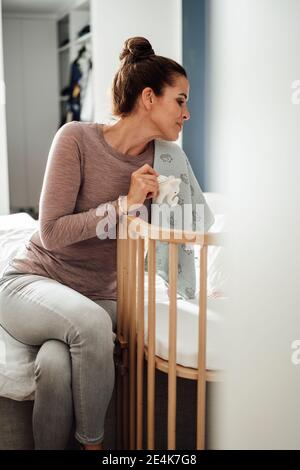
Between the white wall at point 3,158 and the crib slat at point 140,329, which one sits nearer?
the crib slat at point 140,329

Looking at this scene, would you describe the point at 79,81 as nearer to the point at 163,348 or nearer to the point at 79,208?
the point at 79,208

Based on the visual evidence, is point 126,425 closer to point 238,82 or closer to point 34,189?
point 238,82

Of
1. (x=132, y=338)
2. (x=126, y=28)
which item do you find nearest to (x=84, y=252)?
(x=132, y=338)

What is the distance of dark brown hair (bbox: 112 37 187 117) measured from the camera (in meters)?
1.46

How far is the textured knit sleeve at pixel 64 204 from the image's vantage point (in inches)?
53.8

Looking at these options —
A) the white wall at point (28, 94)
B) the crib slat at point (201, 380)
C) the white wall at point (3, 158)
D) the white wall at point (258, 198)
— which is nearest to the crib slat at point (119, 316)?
the crib slat at point (201, 380)

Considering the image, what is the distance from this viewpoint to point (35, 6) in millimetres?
4816

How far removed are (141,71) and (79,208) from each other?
1.26 feet

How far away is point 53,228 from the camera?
1.38 m

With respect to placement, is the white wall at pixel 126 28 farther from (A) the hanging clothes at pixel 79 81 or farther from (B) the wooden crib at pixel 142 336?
(B) the wooden crib at pixel 142 336

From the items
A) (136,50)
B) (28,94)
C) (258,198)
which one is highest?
(28,94)

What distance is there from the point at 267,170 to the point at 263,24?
129 mm

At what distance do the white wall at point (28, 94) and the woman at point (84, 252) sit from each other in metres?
3.77

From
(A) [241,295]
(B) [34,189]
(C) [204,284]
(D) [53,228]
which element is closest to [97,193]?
(D) [53,228]
